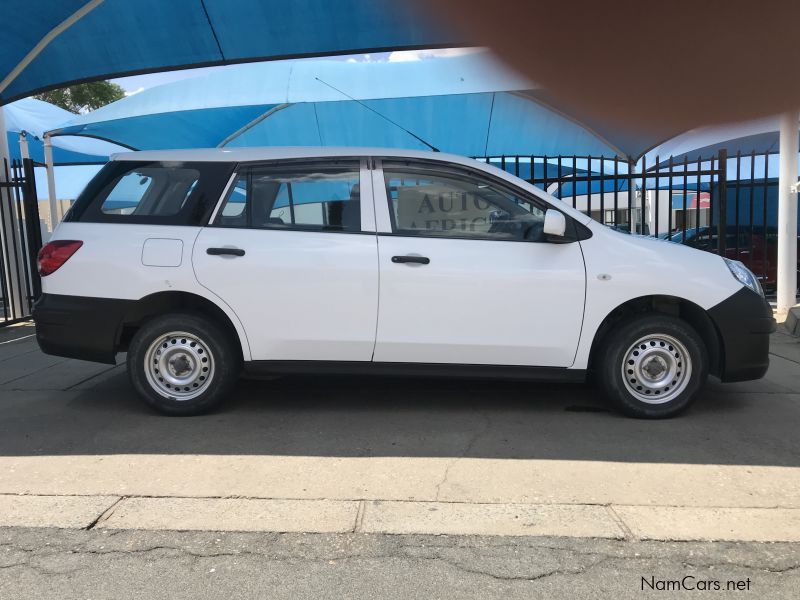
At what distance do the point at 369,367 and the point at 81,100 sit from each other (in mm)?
34980

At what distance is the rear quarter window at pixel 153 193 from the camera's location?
4.77 metres

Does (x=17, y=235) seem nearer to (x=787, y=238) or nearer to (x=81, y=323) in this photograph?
(x=81, y=323)

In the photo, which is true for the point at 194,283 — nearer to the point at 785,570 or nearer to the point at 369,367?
the point at 369,367

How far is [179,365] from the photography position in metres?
4.83

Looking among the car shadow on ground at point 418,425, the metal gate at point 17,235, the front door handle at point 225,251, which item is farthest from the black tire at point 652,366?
the metal gate at point 17,235

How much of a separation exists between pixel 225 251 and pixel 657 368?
129 inches

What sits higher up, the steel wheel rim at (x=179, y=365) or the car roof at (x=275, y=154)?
the car roof at (x=275, y=154)

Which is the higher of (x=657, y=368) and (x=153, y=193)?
(x=153, y=193)

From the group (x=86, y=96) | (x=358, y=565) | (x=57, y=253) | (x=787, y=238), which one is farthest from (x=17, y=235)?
(x=86, y=96)

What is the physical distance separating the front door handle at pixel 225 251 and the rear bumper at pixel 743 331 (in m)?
3.42

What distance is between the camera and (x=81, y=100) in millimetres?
33562

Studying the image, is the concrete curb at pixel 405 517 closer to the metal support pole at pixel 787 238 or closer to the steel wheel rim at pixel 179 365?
the steel wheel rim at pixel 179 365

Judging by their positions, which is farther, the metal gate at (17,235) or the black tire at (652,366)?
the metal gate at (17,235)

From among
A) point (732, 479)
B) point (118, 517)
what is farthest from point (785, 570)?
point (118, 517)
